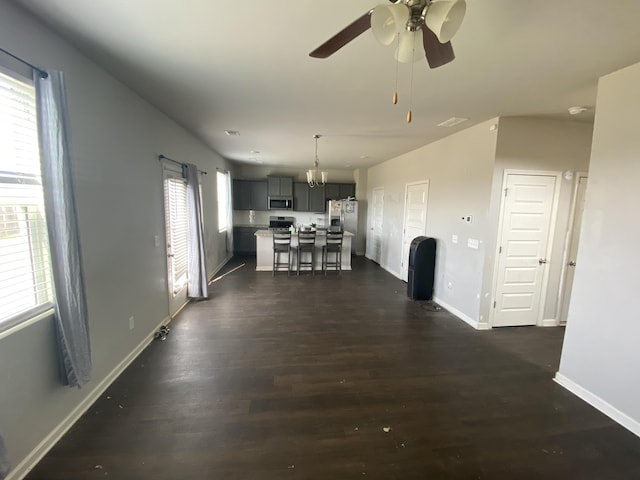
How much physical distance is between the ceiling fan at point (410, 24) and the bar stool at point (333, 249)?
470 cm

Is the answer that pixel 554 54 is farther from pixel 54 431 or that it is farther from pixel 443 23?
pixel 54 431

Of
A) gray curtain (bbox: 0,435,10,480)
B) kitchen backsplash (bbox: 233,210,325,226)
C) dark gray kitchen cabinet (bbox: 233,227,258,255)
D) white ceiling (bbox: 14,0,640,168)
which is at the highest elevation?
white ceiling (bbox: 14,0,640,168)

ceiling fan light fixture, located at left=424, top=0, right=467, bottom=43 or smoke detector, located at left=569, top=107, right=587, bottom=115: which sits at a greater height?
smoke detector, located at left=569, top=107, right=587, bottom=115

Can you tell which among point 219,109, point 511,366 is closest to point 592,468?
point 511,366

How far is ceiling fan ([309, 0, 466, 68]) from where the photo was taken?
1064 millimetres

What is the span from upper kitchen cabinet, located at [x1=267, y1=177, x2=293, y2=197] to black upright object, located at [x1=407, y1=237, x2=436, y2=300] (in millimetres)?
4681

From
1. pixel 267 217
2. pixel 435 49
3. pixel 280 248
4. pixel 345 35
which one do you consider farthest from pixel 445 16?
pixel 267 217

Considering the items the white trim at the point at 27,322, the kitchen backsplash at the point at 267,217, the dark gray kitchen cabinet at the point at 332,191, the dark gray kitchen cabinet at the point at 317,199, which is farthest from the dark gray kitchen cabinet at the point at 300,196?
the white trim at the point at 27,322

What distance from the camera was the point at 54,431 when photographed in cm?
171

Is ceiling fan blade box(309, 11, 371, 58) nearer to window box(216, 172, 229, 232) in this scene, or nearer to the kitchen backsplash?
window box(216, 172, 229, 232)

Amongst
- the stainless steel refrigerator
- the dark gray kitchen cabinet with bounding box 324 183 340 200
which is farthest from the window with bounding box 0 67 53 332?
the dark gray kitchen cabinet with bounding box 324 183 340 200

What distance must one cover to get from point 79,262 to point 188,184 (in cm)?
242

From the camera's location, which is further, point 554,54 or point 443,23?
point 554,54

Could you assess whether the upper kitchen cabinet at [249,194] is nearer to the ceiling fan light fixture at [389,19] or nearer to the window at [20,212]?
the window at [20,212]
